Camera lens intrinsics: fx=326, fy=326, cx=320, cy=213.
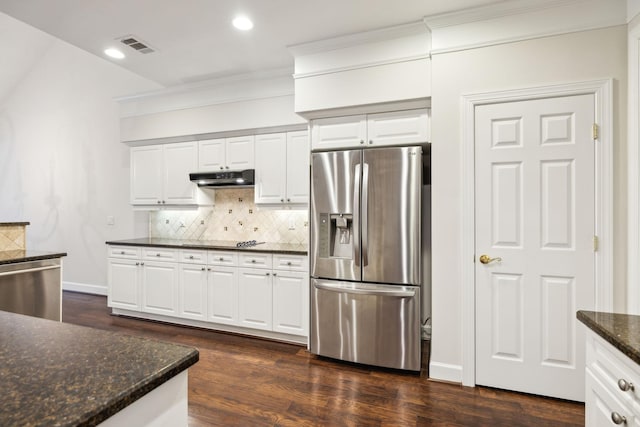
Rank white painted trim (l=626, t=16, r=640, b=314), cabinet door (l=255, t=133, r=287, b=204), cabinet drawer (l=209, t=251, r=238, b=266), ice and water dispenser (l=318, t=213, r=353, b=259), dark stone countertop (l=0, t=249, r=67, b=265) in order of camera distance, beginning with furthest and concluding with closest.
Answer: cabinet door (l=255, t=133, r=287, b=204) < cabinet drawer (l=209, t=251, r=238, b=266) < ice and water dispenser (l=318, t=213, r=353, b=259) < dark stone countertop (l=0, t=249, r=67, b=265) < white painted trim (l=626, t=16, r=640, b=314)

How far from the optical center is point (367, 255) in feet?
8.93

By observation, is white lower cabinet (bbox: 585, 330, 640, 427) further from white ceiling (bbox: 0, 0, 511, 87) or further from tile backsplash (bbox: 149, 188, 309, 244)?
tile backsplash (bbox: 149, 188, 309, 244)

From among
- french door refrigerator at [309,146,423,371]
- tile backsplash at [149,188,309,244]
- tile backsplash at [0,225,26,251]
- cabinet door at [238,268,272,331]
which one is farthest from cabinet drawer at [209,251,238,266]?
tile backsplash at [0,225,26,251]

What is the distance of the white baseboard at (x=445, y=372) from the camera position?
2.46 metres

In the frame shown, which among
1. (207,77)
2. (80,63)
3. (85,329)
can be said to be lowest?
(85,329)

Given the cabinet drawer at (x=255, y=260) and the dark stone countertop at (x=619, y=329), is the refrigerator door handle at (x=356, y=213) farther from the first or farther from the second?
the dark stone countertop at (x=619, y=329)

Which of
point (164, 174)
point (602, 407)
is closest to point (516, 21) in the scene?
point (602, 407)

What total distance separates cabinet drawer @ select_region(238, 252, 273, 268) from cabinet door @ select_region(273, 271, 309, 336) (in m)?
0.13

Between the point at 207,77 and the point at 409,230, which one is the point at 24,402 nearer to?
the point at 409,230

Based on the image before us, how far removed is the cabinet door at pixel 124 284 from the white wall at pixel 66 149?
81 cm

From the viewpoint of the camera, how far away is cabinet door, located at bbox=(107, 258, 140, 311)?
3.90 metres

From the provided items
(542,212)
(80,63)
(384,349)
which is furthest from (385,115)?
(80,63)

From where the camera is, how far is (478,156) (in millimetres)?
2420

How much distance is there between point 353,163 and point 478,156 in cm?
96
